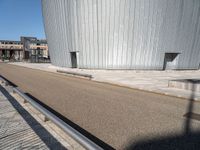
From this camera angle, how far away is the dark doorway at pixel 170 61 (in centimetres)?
2386

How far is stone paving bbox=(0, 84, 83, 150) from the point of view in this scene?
351 cm

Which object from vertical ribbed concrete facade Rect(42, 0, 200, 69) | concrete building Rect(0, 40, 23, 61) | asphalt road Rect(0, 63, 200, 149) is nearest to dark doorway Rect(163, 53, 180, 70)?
vertical ribbed concrete facade Rect(42, 0, 200, 69)

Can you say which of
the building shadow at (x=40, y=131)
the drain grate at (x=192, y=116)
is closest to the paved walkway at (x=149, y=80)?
the drain grate at (x=192, y=116)

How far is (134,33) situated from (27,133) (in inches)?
764

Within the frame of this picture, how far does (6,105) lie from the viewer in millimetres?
6289

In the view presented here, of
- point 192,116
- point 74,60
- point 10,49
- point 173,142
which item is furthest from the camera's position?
point 10,49

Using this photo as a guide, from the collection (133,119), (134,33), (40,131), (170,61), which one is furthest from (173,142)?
(170,61)

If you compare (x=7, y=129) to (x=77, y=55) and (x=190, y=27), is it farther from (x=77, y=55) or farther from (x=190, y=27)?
(x=190, y=27)

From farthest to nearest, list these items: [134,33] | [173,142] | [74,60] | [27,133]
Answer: [74,60] → [134,33] → [27,133] → [173,142]

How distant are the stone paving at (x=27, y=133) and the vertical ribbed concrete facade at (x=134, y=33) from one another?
1770cm

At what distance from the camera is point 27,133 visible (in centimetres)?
404

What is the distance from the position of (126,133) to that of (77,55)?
21275mm

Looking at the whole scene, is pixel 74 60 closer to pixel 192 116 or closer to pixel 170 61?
pixel 170 61

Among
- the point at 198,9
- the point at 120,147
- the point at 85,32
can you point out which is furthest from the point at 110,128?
the point at 198,9
